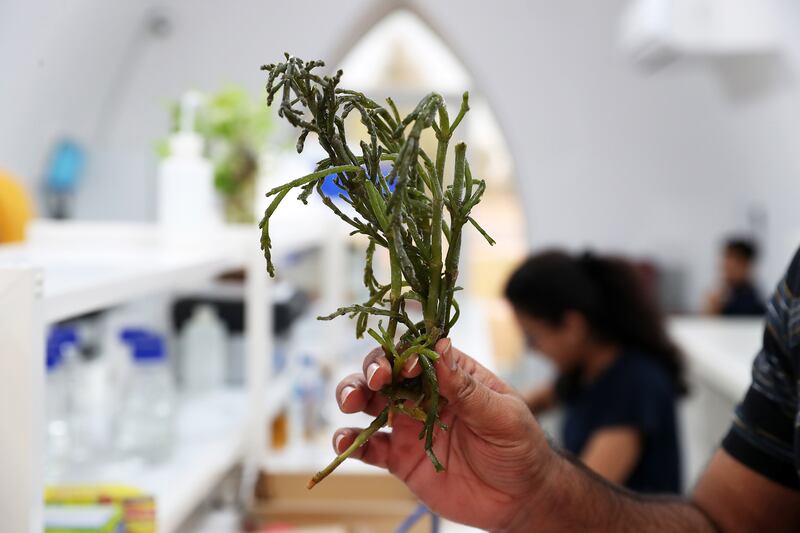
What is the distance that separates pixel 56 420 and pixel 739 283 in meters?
4.11

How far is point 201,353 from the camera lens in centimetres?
178

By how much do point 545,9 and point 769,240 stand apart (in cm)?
197

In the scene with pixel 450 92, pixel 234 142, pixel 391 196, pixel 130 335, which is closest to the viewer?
pixel 391 196

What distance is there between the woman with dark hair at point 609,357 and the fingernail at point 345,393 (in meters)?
1.31

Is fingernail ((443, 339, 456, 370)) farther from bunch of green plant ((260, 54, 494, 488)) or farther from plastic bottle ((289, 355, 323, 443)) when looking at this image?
plastic bottle ((289, 355, 323, 443))

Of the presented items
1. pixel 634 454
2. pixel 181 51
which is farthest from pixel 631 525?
pixel 181 51

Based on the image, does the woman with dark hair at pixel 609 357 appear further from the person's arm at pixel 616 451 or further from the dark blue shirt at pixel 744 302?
the dark blue shirt at pixel 744 302

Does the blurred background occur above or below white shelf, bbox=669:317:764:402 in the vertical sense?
above

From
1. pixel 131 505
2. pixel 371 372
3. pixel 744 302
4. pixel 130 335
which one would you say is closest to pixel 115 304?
pixel 130 335

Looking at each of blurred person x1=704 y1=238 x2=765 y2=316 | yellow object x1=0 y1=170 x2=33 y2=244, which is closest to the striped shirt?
yellow object x1=0 y1=170 x2=33 y2=244

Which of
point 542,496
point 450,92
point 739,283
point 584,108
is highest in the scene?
point 450,92

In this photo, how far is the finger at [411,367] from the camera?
0.52 meters

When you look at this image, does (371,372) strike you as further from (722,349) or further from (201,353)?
(722,349)

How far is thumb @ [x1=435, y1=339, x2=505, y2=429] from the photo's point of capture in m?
0.54
